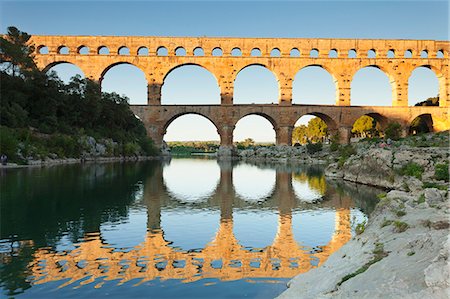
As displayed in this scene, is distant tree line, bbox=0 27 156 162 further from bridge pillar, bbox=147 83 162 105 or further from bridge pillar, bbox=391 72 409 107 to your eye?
bridge pillar, bbox=391 72 409 107

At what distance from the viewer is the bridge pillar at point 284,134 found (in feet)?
148

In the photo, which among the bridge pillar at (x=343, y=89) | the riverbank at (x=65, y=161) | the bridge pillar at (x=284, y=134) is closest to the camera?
the riverbank at (x=65, y=161)

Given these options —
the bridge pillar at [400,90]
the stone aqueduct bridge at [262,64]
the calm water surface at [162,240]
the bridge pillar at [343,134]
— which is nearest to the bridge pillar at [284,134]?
the stone aqueduct bridge at [262,64]

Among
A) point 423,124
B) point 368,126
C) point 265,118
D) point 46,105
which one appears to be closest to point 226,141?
point 265,118

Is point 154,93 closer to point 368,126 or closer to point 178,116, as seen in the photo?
point 178,116

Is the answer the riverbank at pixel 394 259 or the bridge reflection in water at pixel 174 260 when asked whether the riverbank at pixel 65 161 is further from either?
the riverbank at pixel 394 259

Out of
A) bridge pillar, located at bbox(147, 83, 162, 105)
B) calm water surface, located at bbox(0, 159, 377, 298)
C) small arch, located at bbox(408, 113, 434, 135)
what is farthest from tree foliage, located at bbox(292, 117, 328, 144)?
calm water surface, located at bbox(0, 159, 377, 298)

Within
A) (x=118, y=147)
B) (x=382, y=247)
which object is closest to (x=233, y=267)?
(x=382, y=247)

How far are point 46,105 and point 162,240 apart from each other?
26816 mm

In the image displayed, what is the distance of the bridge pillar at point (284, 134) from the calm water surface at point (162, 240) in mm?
31398

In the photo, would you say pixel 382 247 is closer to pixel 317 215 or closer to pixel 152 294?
pixel 152 294

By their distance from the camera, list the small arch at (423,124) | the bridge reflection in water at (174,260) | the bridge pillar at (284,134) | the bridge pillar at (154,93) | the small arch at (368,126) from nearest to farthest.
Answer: the bridge reflection in water at (174,260) → the bridge pillar at (154,93) → the bridge pillar at (284,134) → the small arch at (423,124) → the small arch at (368,126)

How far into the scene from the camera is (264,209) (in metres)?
11.1

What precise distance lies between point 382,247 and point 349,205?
6850 millimetres
